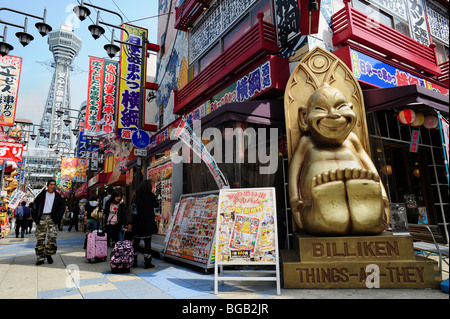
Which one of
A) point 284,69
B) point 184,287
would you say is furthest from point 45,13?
point 184,287

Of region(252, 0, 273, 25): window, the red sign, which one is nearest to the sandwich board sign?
region(252, 0, 273, 25): window

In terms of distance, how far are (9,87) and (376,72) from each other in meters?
16.4

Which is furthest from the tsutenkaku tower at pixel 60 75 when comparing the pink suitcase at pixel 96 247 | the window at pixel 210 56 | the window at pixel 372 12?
the window at pixel 372 12

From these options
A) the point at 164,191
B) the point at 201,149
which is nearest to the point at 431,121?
the point at 201,149

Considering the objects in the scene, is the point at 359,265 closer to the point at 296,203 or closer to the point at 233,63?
the point at 296,203

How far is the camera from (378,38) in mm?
7035

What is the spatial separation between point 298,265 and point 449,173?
2764 millimetres

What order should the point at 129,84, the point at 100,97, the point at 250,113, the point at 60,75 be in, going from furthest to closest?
the point at 60,75
the point at 100,97
the point at 129,84
the point at 250,113

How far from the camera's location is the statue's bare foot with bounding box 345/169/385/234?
178 inches

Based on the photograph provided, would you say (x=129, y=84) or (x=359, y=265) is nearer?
(x=359, y=265)

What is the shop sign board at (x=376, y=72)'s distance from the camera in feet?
21.1

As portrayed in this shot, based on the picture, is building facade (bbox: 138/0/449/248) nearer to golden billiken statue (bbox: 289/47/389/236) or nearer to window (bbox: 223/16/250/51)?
window (bbox: 223/16/250/51)

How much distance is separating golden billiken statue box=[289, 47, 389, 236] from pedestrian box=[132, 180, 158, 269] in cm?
317

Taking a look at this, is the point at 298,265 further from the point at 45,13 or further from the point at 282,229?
the point at 45,13
